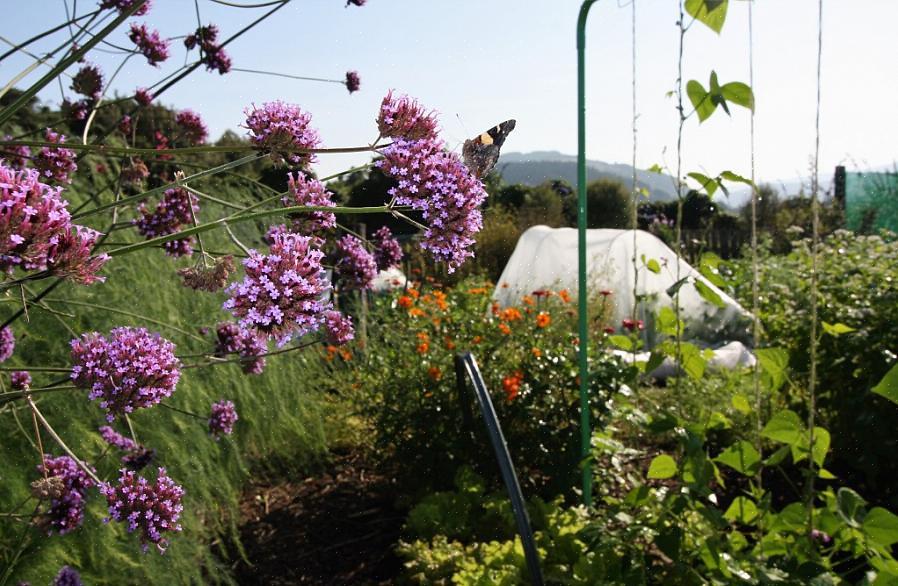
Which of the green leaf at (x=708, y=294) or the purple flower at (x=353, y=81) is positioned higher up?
the purple flower at (x=353, y=81)

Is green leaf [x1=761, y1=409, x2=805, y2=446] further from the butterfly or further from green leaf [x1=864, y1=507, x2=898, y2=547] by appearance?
the butterfly

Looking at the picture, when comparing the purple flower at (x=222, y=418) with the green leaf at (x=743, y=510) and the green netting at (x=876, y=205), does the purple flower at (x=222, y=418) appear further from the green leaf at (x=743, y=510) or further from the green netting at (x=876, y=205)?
the green netting at (x=876, y=205)

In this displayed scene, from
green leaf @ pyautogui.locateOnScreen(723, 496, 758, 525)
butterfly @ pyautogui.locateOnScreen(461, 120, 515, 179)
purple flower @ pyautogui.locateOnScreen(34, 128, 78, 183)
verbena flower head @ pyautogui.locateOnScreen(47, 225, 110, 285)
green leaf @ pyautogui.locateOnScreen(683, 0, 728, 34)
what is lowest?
green leaf @ pyautogui.locateOnScreen(723, 496, 758, 525)

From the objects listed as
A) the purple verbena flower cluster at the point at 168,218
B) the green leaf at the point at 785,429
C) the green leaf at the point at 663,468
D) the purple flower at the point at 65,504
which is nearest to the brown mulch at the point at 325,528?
the green leaf at the point at 663,468

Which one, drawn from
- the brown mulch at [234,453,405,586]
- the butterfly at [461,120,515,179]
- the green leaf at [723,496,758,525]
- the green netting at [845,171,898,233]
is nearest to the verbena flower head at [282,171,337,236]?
the butterfly at [461,120,515,179]

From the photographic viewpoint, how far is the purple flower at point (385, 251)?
119cm

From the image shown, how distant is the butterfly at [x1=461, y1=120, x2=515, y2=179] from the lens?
61 cm

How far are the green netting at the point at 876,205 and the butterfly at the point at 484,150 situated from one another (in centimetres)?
748

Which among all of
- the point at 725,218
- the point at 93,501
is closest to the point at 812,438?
the point at 93,501

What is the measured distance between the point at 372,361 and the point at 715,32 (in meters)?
2.53

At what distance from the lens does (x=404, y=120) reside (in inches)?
24.3

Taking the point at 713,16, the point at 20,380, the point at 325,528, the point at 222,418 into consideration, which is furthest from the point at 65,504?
the point at 325,528

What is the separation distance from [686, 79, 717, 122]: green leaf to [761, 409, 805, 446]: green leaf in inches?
22.9

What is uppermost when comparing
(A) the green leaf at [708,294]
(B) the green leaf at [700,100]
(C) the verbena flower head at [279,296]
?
(B) the green leaf at [700,100]
